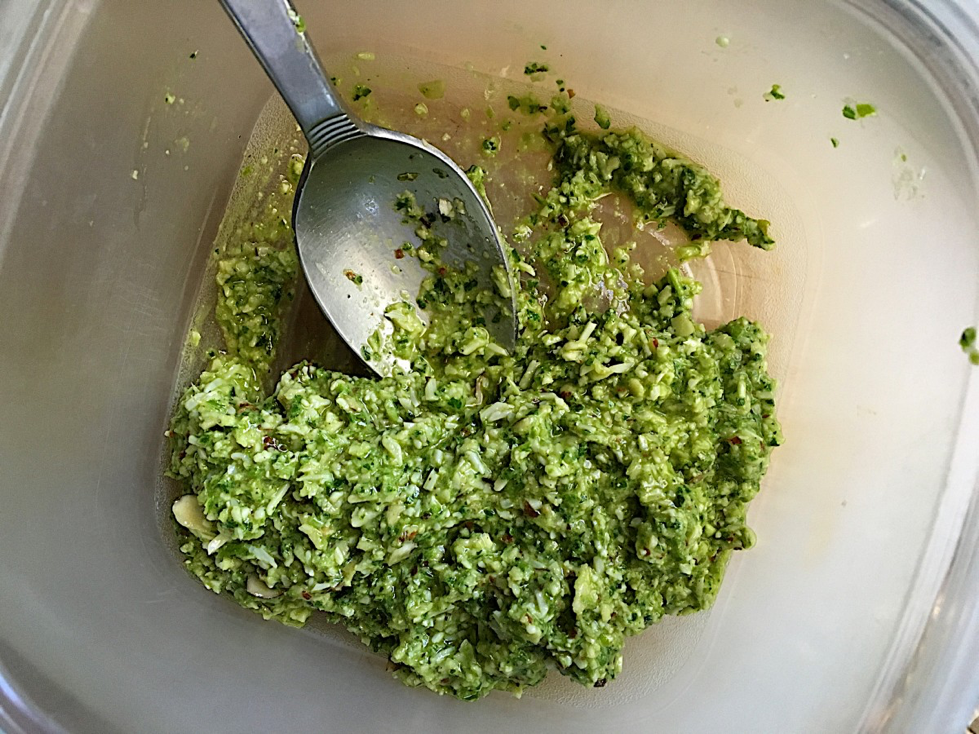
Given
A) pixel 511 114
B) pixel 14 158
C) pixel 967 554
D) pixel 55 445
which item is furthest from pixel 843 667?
pixel 14 158

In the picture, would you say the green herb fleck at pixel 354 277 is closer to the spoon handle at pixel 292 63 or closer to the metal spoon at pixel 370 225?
the metal spoon at pixel 370 225

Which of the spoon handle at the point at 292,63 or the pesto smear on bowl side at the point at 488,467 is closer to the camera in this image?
the spoon handle at the point at 292,63

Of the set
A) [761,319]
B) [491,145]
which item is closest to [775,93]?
[761,319]

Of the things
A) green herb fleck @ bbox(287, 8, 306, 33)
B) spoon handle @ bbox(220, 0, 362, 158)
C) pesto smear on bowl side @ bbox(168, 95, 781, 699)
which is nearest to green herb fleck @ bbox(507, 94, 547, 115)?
pesto smear on bowl side @ bbox(168, 95, 781, 699)

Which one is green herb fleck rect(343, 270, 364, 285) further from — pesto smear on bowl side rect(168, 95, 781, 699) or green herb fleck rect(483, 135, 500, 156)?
green herb fleck rect(483, 135, 500, 156)

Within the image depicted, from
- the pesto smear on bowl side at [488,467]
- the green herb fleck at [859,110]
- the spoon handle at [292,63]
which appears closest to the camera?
the spoon handle at [292,63]

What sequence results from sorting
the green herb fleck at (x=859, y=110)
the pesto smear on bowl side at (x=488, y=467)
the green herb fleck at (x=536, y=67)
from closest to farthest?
1. the pesto smear on bowl side at (x=488, y=467)
2. the green herb fleck at (x=859, y=110)
3. the green herb fleck at (x=536, y=67)

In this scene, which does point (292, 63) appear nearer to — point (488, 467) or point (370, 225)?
point (370, 225)

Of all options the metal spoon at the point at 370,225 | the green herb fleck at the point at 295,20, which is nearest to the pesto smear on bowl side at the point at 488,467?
the metal spoon at the point at 370,225
